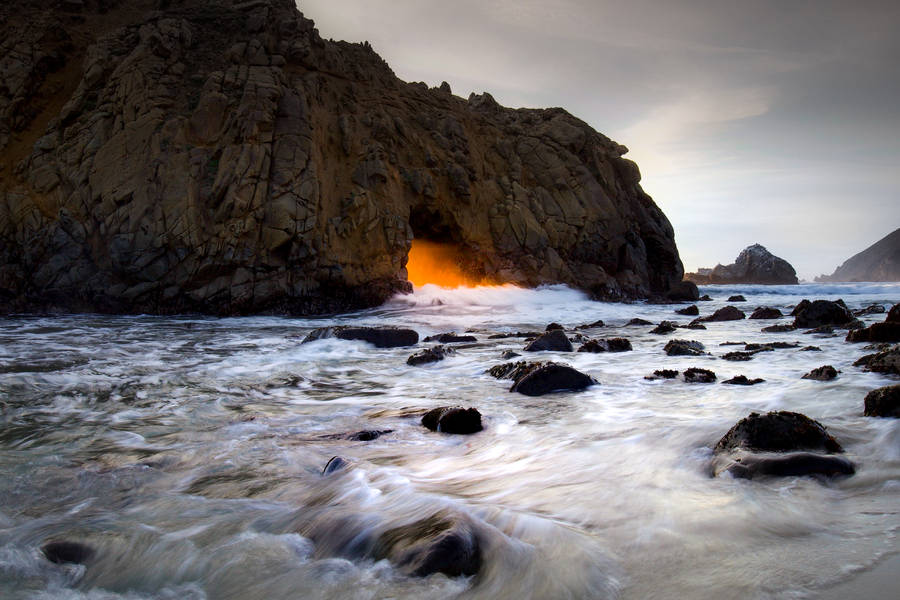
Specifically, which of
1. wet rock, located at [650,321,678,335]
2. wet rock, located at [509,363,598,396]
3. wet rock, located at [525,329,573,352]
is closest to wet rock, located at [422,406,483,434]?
wet rock, located at [509,363,598,396]

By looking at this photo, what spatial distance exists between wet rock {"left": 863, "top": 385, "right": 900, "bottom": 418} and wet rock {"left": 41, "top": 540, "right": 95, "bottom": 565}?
5141 millimetres

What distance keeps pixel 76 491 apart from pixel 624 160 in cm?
3051

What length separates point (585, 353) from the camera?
30.1 ft

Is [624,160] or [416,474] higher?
[624,160]

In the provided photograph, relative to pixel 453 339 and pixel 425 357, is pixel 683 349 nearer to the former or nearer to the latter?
pixel 425 357

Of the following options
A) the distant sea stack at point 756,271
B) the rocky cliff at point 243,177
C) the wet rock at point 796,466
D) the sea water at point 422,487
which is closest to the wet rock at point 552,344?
the sea water at point 422,487

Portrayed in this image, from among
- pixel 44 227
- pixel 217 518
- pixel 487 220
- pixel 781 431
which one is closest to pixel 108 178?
pixel 44 227

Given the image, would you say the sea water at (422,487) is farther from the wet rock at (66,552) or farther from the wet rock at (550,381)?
the wet rock at (550,381)

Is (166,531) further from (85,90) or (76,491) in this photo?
(85,90)

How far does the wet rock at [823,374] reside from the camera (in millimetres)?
5672

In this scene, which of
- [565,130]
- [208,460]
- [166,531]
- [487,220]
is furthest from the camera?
[565,130]

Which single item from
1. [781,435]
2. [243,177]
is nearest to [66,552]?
[781,435]

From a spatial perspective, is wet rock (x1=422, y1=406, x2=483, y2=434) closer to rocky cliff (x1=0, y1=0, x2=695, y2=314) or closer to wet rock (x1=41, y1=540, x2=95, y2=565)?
wet rock (x1=41, y1=540, x2=95, y2=565)

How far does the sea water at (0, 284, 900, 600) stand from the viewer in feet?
7.38
